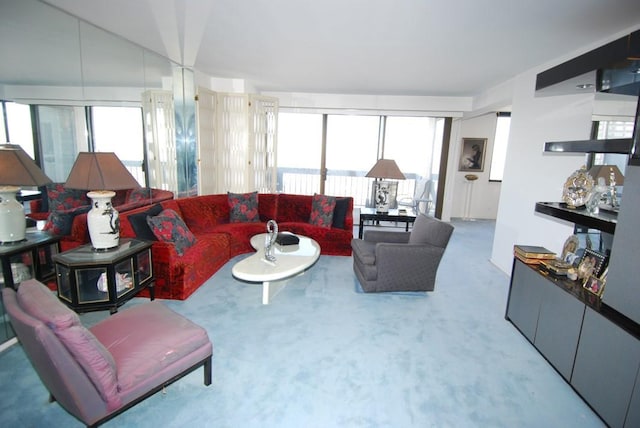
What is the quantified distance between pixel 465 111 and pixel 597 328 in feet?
17.3

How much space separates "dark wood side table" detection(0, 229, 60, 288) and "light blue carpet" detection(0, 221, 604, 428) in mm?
503

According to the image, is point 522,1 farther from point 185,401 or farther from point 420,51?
point 185,401

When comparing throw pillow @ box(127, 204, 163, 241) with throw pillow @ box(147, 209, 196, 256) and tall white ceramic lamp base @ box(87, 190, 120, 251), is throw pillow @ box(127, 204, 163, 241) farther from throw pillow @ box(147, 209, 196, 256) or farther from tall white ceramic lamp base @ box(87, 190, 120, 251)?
tall white ceramic lamp base @ box(87, 190, 120, 251)

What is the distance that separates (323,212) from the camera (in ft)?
15.6

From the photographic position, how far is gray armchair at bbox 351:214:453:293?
10.7 ft

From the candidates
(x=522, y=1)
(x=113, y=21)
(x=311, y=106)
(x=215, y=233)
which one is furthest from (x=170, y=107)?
(x=522, y=1)

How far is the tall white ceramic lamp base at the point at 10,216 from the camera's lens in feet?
7.57

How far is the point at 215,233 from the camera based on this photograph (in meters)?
4.09

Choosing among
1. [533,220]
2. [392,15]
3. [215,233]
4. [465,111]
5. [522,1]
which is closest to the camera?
[522,1]

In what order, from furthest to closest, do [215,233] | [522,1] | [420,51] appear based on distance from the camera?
[215,233] < [420,51] < [522,1]

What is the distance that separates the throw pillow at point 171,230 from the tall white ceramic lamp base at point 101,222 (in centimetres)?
45

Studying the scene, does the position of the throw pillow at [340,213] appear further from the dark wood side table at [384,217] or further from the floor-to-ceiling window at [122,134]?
→ the floor-to-ceiling window at [122,134]

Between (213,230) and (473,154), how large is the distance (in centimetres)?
605

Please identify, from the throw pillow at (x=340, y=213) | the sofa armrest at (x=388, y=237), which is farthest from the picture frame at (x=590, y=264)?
the throw pillow at (x=340, y=213)
